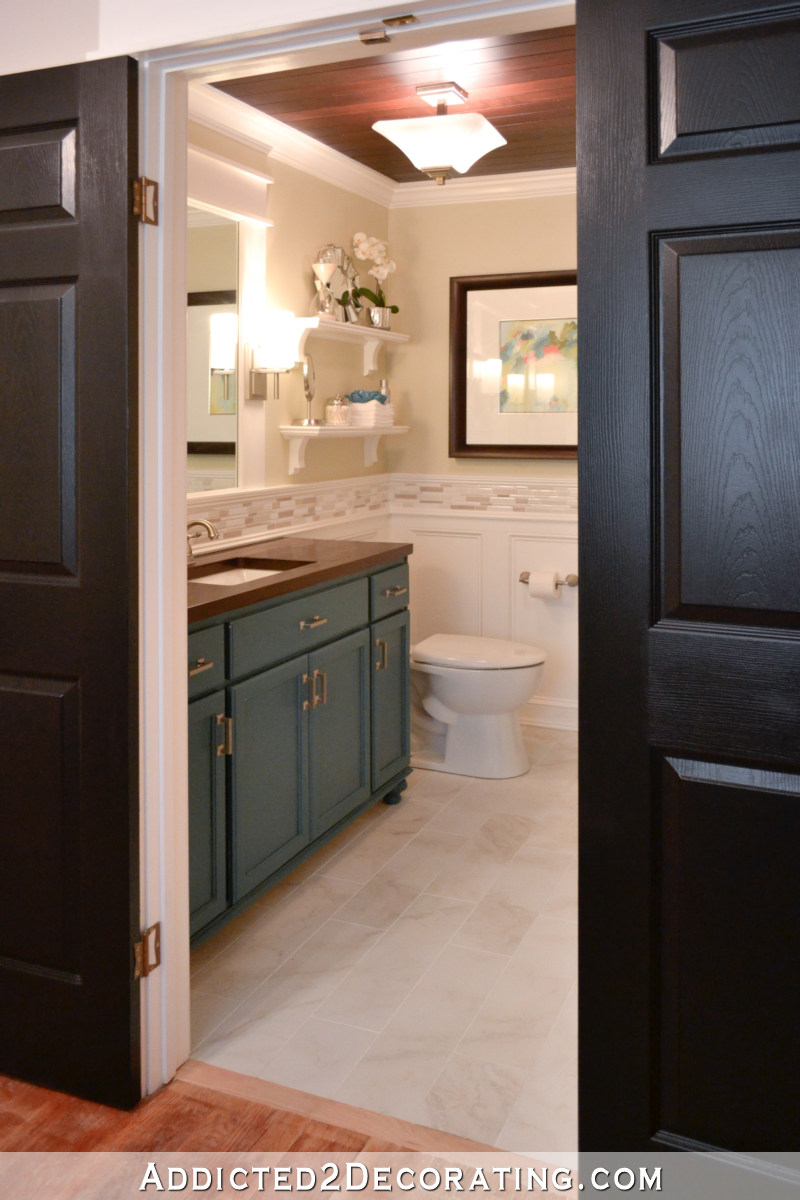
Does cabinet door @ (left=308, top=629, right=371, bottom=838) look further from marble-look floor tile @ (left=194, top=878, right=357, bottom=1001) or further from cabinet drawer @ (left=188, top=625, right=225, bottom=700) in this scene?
cabinet drawer @ (left=188, top=625, right=225, bottom=700)

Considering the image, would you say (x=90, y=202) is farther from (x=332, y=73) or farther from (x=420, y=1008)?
(x=420, y=1008)

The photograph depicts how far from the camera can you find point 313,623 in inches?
126

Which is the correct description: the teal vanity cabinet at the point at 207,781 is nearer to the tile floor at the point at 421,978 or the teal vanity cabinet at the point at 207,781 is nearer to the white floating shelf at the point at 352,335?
the tile floor at the point at 421,978

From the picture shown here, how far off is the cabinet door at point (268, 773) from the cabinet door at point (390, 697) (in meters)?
0.56

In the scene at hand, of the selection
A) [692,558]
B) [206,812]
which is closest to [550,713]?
[206,812]

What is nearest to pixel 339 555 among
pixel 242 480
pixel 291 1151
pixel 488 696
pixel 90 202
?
pixel 242 480

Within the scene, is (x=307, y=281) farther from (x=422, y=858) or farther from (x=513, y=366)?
(x=422, y=858)

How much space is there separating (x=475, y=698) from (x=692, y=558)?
255 cm

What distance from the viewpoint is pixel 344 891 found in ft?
10.6

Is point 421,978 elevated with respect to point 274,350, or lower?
lower

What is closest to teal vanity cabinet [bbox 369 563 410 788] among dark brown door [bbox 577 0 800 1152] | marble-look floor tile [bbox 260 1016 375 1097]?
marble-look floor tile [bbox 260 1016 375 1097]

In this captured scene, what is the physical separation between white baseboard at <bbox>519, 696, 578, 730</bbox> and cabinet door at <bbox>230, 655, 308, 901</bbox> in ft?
6.29

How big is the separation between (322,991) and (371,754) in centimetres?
112

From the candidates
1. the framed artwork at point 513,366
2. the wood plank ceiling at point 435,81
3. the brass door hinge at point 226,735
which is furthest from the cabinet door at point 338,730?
the wood plank ceiling at point 435,81
